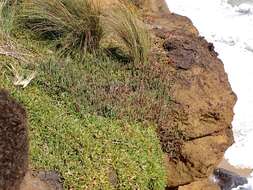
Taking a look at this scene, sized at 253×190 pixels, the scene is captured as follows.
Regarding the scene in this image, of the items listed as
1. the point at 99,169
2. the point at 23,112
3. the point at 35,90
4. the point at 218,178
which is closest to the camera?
the point at 23,112

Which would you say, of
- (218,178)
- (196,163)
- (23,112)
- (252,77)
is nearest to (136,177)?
(196,163)

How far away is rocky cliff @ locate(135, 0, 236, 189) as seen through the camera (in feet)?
21.5

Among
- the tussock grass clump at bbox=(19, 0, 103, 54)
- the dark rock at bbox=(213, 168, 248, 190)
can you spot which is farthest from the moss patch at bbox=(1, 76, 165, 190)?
the dark rock at bbox=(213, 168, 248, 190)

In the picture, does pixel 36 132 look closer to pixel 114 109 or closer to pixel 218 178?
pixel 114 109

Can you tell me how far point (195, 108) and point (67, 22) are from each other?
67.5 inches

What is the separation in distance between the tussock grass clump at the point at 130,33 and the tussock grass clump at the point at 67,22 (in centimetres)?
19

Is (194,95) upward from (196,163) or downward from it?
upward

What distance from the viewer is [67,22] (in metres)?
7.01

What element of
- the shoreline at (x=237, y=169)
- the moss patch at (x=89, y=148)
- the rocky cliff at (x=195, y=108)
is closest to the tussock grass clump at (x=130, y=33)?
the rocky cliff at (x=195, y=108)

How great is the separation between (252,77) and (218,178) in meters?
4.59

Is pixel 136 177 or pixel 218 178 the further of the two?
pixel 218 178

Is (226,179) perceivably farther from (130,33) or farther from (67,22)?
(67,22)

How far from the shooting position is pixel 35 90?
6.21 meters

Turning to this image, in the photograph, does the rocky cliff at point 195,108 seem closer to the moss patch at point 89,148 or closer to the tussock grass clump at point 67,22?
the moss patch at point 89,148
